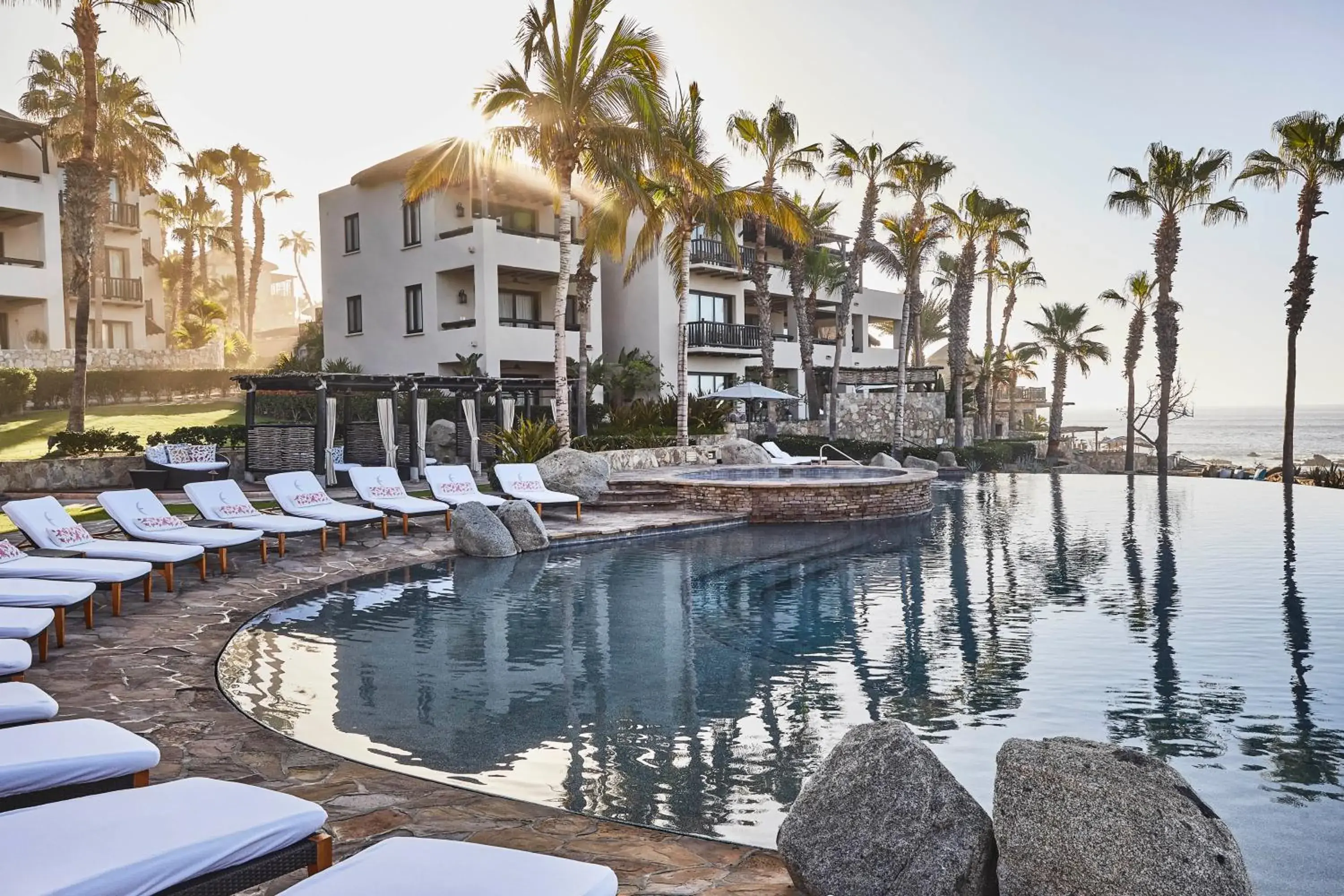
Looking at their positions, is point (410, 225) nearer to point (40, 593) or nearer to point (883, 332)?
point (40, 593)

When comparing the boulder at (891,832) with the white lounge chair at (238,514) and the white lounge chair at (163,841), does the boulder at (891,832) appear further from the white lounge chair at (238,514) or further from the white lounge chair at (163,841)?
the white lounge chair at (238,514)

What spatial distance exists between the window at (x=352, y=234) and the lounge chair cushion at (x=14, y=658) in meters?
29.3

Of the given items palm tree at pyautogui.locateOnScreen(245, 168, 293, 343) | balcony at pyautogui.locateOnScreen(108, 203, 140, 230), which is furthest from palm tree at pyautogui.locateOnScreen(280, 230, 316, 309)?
balcony at pyautogui.locateOnScreen(108, 203, 140, 230)

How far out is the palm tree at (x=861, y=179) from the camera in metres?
33.2

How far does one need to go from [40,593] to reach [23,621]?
99 cm

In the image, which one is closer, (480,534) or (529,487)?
(480,534)

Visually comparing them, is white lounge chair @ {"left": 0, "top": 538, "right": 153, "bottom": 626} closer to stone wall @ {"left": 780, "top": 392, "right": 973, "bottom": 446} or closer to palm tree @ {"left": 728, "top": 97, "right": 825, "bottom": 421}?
palm tree @ {"left": 728, "top": 97, "right": 825, "bottom": 421}

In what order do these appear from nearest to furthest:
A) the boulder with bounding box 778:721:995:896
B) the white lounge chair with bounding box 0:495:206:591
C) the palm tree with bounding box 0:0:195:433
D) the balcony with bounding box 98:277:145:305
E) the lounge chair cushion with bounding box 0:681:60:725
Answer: the boulder with bounding box 778:721:995:896 < the lounge chair cushion with bounding box 0:681:60:725 < the white lounge chair with bounding box 0:495:206:591 < the palm tree with bounding box 0:0:195:433 < the balcony with bounding box 98:277:145:305

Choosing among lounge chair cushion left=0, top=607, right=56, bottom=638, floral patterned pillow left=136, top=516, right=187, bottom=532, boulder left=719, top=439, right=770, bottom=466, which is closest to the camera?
lounge chair cushion left=0, top=607, right=56, bottom=638

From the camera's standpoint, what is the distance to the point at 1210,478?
30.0 meters

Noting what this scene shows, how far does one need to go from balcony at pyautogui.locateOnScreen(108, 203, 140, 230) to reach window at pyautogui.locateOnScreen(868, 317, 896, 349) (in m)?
34.6

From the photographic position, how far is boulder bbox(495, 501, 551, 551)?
13.7 meters

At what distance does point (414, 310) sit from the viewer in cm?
3108

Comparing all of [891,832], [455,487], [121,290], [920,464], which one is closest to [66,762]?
[891,832]
